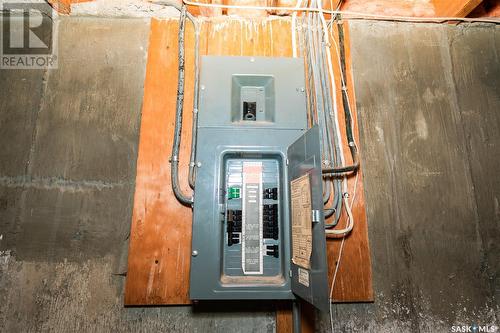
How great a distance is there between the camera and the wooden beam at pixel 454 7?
1277 mm

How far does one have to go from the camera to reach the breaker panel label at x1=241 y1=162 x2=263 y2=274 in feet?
3.25

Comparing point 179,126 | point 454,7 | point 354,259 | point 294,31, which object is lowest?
point 354,259

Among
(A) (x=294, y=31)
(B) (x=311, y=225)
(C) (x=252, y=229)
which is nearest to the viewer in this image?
(B) (x=311, y=225)

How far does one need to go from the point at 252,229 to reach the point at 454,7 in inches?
53.9

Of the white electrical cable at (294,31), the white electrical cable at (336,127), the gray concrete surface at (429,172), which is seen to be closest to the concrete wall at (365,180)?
the gray concrete surface at (429,172)

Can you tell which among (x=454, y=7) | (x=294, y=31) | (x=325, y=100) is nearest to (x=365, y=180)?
(x=325, y=100)

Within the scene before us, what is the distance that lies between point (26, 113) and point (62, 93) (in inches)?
6.2

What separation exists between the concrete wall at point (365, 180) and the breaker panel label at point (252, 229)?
0.19 metres

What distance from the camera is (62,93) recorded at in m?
1.20

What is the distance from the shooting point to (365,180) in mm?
1163

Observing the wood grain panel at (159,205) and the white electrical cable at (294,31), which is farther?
the white electrical cable at (294,31)

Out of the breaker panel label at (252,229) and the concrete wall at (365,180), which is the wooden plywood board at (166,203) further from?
the breaker panel label at (252,229)

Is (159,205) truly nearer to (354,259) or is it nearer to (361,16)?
(354,259)

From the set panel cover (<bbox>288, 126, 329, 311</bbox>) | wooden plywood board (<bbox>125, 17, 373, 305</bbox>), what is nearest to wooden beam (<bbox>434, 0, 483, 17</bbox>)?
wooden plywood board (<bbox>125, 17, 373, 305</bbox>)
